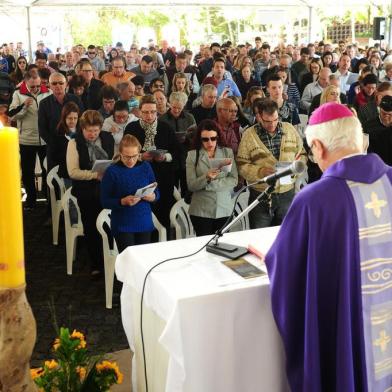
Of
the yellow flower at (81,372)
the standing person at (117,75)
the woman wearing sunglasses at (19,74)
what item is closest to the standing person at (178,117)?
the standing person at (117,75)

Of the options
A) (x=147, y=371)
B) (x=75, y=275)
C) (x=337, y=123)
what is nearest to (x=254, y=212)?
(x=75, y=275)

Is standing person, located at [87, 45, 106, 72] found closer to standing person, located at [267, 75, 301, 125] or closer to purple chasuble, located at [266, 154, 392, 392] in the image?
standing person, located at [267, 75, 301, 125]

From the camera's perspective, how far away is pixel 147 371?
305 cm

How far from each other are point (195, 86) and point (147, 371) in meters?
7.56

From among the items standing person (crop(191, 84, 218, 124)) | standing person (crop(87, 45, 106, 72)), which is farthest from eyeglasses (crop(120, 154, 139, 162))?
standing person (crop(87, 45, 106, 72))

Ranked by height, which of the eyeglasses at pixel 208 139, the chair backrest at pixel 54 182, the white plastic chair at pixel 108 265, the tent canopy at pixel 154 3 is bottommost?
the white plastic chair at pixel 108 265

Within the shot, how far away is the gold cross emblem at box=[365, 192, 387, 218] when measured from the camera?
254 centimetres

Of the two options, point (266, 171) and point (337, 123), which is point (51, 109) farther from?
point (337, 123)

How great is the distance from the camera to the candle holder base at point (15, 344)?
1.53 m

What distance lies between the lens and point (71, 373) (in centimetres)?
254

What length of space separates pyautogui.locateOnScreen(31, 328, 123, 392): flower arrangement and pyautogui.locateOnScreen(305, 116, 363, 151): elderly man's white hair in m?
1.28

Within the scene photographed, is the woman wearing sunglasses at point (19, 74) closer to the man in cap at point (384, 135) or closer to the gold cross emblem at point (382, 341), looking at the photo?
the man in cap at point (384, 135)

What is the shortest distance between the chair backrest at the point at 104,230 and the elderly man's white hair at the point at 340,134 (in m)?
2.69

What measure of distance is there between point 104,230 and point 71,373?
255cm
